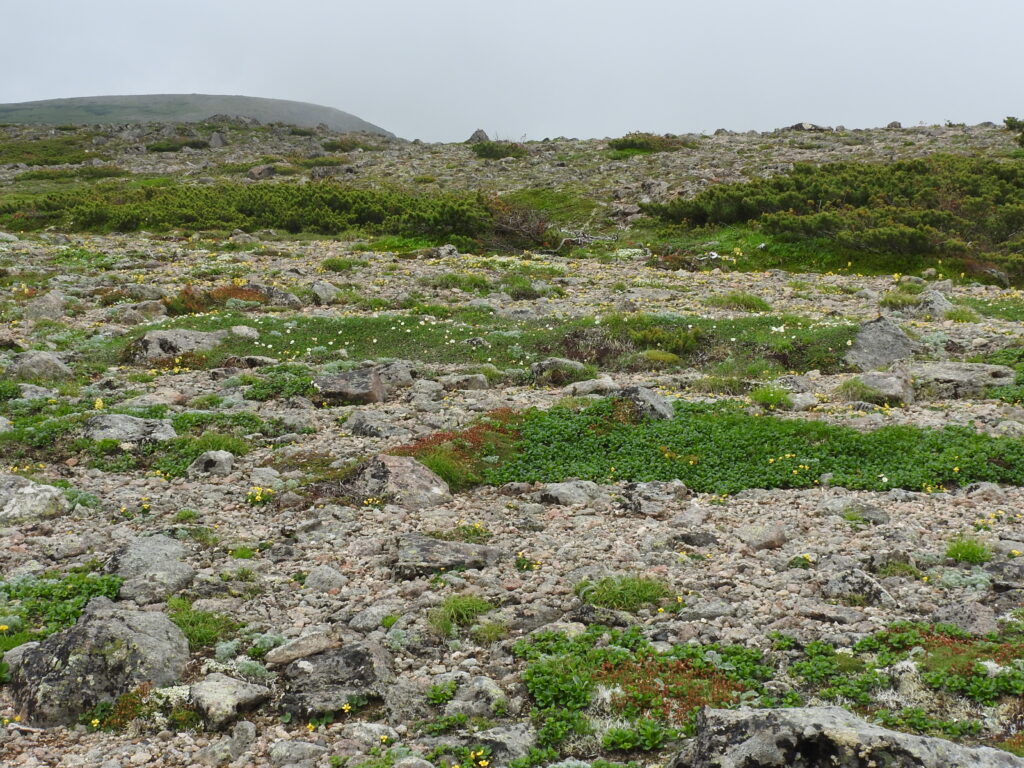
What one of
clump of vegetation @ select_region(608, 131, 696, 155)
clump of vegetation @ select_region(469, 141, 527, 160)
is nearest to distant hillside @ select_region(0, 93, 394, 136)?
clump of vegetation @ select_region(469, 141, 527, 160)

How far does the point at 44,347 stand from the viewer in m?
20.1

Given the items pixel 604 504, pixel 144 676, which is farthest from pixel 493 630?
pixel 604 504

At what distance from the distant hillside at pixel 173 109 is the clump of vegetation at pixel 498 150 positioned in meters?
84.2

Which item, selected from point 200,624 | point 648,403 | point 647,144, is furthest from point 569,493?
point 647,144

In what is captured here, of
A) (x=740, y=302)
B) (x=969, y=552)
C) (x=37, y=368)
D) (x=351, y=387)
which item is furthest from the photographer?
(x=740, y=302)

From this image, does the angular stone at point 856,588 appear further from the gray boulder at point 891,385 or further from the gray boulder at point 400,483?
the gray boulder at point 891,385

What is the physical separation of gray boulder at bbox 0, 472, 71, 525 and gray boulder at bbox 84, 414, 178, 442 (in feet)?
7.14

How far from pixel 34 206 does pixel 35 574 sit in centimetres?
4046

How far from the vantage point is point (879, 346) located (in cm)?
1870

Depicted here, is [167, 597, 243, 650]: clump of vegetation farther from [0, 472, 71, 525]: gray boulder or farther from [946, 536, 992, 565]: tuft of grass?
[946, 536, 992, 565]: tuft of grass

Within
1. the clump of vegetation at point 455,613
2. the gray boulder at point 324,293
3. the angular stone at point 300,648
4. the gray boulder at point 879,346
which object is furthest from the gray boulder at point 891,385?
the gray boulder at point 324,293

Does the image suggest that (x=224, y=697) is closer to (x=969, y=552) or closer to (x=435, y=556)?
(x=435, y=556)

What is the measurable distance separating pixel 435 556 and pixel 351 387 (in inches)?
302

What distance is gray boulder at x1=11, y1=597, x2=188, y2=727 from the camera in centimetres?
724
